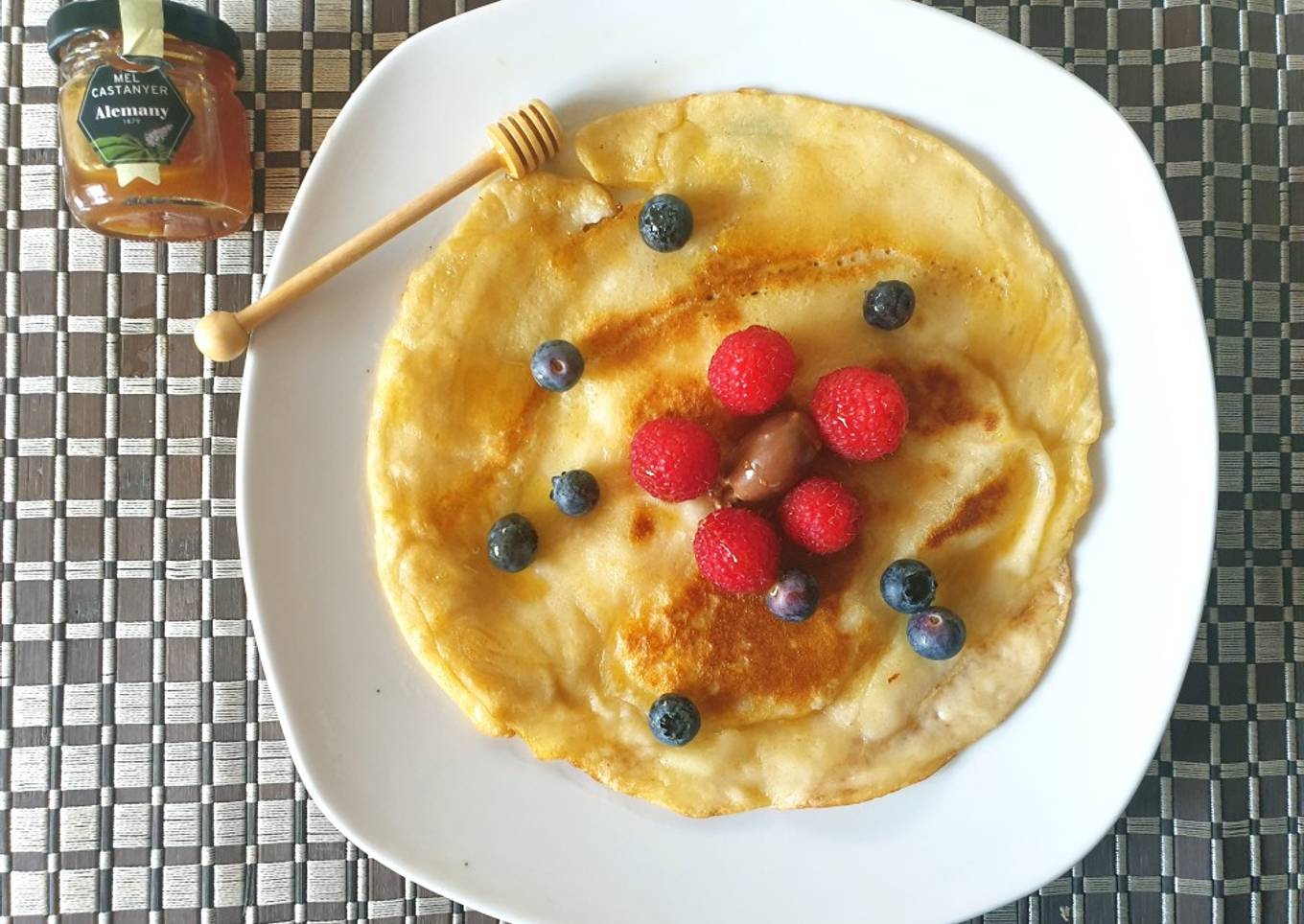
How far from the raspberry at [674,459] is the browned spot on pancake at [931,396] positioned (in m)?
0.33

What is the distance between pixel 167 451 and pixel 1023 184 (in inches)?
58.5

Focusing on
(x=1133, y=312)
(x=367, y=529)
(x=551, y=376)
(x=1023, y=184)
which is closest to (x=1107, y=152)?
(x=1023, y=184)

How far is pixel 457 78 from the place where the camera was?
1.33m

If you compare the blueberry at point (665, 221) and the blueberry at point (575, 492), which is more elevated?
the blueberry at point (665, 221)

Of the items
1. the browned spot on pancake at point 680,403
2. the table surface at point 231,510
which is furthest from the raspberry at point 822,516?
the table surface at point 231,510

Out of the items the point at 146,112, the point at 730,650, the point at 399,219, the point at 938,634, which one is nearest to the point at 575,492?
the point at 730,650

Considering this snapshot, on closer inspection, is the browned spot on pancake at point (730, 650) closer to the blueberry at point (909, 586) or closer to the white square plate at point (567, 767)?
the blueberry at point (909, 586)

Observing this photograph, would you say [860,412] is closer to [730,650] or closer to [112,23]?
[730,650]

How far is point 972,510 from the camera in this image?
4.53 ft

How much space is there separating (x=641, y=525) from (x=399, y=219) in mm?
581

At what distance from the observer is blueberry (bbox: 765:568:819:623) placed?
1.30m

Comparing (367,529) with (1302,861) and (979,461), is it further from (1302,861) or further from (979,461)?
(1302,861)

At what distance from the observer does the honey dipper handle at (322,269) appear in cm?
128

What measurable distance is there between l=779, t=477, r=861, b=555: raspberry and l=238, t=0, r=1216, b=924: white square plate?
0.43m
